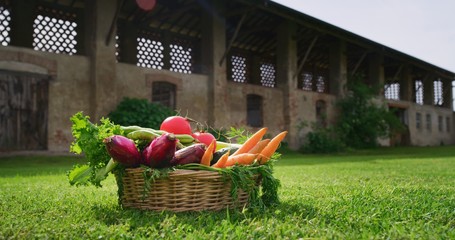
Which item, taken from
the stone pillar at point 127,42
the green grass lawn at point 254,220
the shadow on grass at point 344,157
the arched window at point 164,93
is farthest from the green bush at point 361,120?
the green grass lawn at point 254,220

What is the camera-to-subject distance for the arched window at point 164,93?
13.0 metres

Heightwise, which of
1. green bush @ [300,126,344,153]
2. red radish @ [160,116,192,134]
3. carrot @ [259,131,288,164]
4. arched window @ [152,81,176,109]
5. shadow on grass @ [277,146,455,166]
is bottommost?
shadow on grass @ [277,146,455,166]

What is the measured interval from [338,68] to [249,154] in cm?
1736

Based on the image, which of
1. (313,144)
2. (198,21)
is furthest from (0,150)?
(313,144)

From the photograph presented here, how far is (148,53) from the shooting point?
14.7 m

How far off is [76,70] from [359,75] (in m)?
13.4

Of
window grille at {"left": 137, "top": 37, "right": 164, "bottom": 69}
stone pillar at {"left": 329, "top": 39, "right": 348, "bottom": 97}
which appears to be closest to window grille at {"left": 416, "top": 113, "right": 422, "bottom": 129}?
stone pillar at {"left": 329, "top": 39, "right": 348, "bottom": 97}

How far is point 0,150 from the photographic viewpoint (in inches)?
392

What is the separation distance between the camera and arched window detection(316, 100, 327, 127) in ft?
58.7

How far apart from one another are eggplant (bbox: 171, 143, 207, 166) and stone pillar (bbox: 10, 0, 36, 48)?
11871 millimetres

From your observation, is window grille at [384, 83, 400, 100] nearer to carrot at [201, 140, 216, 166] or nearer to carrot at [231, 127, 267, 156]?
carrot at [231, 127, 267, 156]

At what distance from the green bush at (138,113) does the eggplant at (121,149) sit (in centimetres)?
876

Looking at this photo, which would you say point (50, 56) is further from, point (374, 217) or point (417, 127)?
point (417, 127)

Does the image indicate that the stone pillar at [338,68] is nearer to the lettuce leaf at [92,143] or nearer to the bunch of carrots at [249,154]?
the bunch of carrots at [249,154]
